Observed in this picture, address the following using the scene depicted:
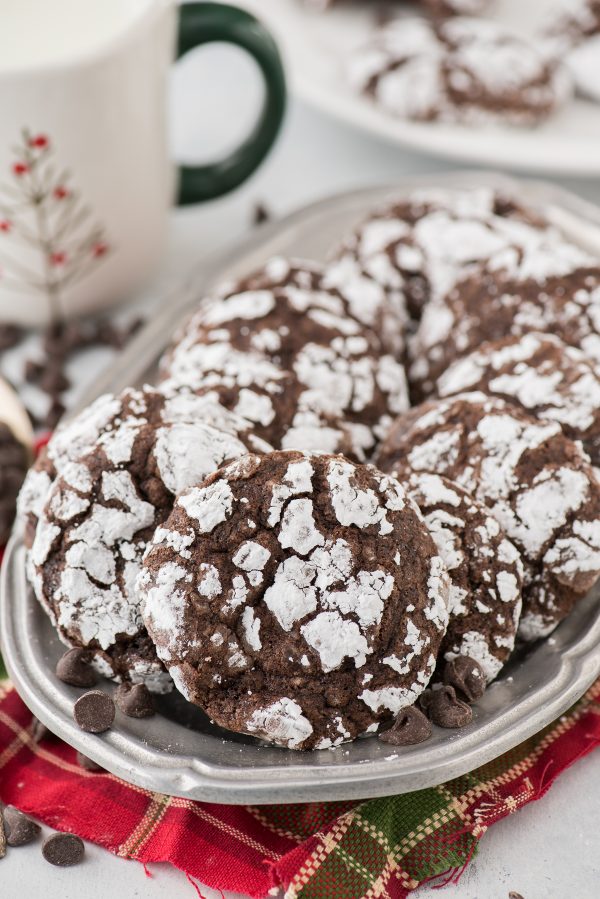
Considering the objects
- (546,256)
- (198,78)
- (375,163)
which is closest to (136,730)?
(546,256)

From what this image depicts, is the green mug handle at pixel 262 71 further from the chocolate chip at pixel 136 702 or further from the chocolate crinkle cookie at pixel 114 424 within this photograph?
the chocolate chip at pixel 136 702

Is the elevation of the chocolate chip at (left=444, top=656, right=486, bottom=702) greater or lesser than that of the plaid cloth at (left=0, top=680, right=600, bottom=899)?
greater

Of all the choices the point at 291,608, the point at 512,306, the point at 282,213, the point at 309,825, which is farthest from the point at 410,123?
the point at 309,825

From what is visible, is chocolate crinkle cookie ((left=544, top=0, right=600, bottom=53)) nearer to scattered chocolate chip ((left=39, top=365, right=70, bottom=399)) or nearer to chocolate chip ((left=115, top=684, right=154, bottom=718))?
scattered chocolate chip ((left=39, top=365, right=70, bottom=399))

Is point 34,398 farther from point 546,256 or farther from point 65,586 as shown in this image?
point 546,256

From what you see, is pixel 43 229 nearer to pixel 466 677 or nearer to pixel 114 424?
pixel 114 424

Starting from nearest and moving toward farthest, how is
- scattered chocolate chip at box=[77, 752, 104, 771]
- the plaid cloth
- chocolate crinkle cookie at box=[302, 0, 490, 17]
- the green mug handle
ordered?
the plaid cloth → scattered chocolate chip at box=[77, 752, 104, 771] → the green mug handle → chocolate crinkle cookie at box=[302, 0, 490, 17]

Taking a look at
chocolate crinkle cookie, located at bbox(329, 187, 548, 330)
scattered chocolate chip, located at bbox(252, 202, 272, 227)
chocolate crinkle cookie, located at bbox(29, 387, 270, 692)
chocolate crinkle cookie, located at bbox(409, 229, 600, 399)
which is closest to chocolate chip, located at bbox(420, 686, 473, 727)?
chocolate crinkle cookie, located at bbox(29, 387, 270, 692)
